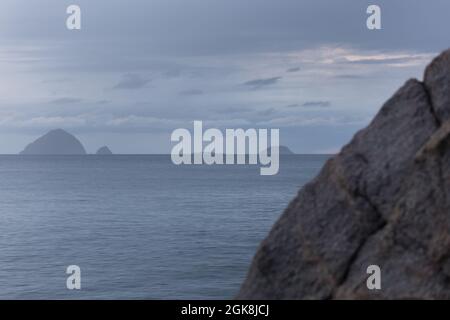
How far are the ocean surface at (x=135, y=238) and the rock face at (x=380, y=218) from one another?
41.3 meters

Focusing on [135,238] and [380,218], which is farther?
[135,238]

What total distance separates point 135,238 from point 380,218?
86173 millimetres

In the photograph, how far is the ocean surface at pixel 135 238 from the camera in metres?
59.9

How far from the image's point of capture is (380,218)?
1009 centimetres

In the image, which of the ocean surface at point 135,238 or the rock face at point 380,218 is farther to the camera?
the ocean surface at point 135,238

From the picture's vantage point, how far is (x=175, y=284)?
194 ft

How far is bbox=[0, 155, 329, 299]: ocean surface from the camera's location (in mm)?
59938

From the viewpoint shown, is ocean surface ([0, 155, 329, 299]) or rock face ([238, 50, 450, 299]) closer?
rock face ([238, 50, 450, 299])

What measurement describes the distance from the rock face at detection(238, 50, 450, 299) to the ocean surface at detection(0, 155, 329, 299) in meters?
41.3

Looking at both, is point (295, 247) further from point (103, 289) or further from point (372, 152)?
point (103, 289)

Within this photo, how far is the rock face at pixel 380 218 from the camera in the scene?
973 cm
